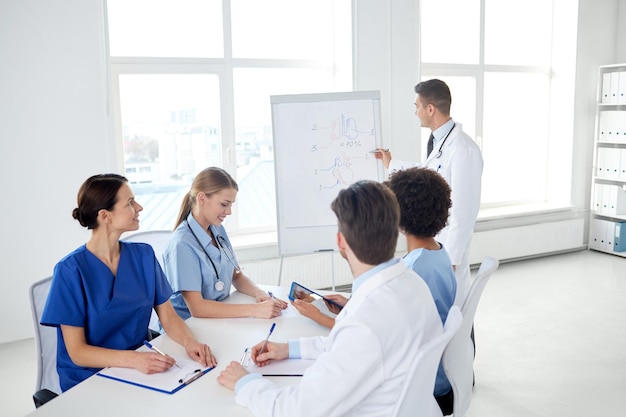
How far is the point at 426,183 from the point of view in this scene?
1.91m

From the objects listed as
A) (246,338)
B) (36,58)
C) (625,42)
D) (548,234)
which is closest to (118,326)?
(246,338)

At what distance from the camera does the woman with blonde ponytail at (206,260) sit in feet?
7.30

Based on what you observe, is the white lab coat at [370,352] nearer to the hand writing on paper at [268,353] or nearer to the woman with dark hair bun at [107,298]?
the hand writing on paper at [268,353]

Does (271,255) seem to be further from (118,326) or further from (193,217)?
(118,326)

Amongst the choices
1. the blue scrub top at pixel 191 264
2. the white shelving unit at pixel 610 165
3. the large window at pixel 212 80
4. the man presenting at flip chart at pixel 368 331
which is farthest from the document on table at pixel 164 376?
the white shelving unit at pixel 610 165

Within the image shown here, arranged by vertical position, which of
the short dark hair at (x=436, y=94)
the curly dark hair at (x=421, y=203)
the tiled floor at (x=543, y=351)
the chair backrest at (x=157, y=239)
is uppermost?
the short dark hair at (x=436, y=94)

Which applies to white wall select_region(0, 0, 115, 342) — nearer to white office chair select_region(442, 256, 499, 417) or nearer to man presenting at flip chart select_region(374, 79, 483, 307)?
man presenting at flip chart select_region(374, 79, 483, 307)

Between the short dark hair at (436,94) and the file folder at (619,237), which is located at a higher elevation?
the short dark hair at (436,94)

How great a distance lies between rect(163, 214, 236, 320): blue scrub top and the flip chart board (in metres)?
0.92

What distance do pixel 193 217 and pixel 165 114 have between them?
7.88 ft

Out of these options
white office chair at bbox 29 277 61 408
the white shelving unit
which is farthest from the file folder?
white office chair at bbox 29 277 61 408

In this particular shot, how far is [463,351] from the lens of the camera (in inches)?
72.9

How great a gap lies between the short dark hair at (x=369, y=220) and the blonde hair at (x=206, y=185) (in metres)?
1.07

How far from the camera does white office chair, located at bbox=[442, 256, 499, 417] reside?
1775mm
